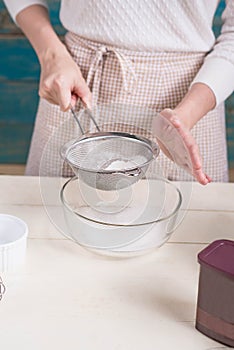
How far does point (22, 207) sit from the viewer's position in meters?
1.36

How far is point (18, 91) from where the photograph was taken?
2.51m

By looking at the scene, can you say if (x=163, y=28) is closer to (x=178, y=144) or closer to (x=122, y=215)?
(x=178, y=144)

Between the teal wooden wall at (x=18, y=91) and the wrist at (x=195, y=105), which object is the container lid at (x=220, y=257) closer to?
the wrist at (x=195, y=105)

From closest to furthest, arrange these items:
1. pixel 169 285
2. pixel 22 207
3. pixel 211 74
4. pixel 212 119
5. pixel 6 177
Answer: pixel 169 285 → pixel 22 207 → pixel 6 177 → pixel 211 74 → pixel 212 119

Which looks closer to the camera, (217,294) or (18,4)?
(217,294)

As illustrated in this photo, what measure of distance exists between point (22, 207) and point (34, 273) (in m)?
0.23

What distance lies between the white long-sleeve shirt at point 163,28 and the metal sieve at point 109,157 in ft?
1.20

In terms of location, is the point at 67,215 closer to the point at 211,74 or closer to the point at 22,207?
the point at 22,207

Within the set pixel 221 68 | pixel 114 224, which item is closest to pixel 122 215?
pixel 114 224

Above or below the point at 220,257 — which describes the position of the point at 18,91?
below

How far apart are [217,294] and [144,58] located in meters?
0.82

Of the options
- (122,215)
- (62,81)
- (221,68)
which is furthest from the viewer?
(221,68)

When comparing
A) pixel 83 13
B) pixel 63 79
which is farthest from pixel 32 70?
pixel 63 79

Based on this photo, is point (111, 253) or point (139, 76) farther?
point (139, 76)
